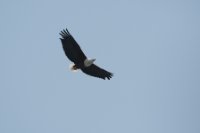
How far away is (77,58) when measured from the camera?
39250 mm

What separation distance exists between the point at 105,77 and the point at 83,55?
1.93 metres

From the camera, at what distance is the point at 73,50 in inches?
1533

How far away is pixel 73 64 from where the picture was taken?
129ft

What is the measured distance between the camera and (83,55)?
3916cm

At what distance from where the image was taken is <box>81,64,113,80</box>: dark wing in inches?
1571

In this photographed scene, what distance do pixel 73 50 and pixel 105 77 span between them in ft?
7.91

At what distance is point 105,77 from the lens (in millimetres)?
40531

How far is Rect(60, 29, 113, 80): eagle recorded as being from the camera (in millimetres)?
38812

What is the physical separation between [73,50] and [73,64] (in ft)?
2.55

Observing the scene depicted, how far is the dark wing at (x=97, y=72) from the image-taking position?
131 feet

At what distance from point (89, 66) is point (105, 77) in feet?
3.87

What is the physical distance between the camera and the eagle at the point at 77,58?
127 feet

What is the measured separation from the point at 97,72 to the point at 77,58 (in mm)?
1473

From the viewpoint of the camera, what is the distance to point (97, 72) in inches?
1586
